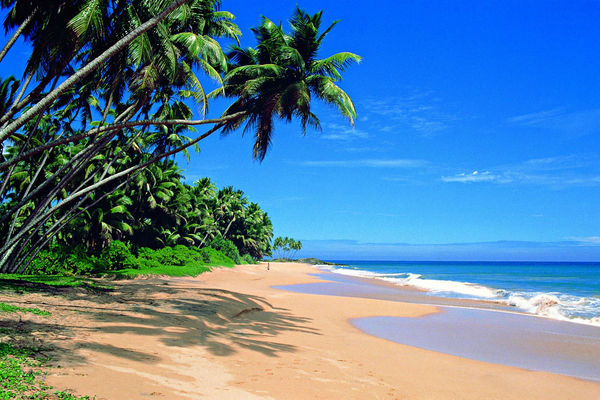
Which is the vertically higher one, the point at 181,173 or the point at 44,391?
the point at 181,173

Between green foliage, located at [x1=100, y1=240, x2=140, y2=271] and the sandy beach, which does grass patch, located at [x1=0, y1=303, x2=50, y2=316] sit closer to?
the sandy beach

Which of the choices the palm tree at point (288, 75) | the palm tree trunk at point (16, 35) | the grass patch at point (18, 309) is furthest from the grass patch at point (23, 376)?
the palm tree at point (288, 75)

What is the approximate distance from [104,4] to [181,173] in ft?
85.5

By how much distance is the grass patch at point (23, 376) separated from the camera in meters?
3.29

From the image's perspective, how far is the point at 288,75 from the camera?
47.5ft

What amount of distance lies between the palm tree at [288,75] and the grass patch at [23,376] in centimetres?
1098

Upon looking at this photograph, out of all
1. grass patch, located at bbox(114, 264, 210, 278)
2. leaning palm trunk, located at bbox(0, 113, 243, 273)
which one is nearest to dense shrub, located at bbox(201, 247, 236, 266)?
grass patch, located at bbox(114, 264, 210, 278)

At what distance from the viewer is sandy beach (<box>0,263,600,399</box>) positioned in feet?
14.1

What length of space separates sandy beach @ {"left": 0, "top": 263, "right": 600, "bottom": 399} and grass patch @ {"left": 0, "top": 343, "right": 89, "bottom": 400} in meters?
0.15

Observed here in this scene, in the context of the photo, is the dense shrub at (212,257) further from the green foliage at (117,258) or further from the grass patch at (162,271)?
the green foliage at (117,258)

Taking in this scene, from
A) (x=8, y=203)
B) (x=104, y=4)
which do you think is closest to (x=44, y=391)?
(x=104, y=4)

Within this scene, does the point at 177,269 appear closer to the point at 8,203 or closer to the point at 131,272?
the point at 131,272

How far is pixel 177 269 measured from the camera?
21000mm

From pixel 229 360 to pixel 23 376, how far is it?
2.74 m
